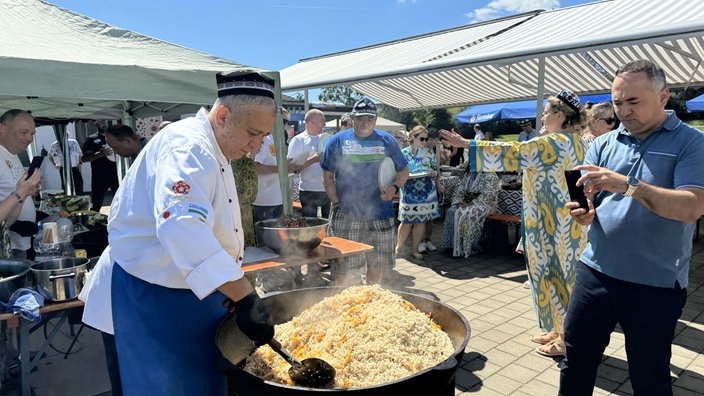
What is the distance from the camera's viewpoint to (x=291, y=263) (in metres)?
3.18

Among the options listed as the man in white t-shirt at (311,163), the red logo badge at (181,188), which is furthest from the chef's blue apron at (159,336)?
the man in white t-shirt at (311,163)

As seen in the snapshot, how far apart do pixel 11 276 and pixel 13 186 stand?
3.44ft

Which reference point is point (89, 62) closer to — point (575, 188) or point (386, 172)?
point (386, 172)

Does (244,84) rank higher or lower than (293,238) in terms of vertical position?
higher

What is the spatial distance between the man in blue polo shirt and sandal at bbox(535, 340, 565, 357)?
1.42 meters

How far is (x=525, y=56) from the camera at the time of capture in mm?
5793

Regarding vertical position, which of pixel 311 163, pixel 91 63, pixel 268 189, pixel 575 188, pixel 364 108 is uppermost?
pixel 91 63

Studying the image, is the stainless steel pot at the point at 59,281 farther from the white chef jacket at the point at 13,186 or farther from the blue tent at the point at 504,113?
the blue tent at the point at 504,113

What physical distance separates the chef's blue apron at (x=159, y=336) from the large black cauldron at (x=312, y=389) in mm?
115

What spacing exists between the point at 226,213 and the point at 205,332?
0.54 metres

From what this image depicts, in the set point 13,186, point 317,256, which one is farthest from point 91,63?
point 317,256

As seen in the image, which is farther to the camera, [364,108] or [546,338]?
[364,108]

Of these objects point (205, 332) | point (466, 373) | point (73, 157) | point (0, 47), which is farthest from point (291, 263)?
point (73, 157)

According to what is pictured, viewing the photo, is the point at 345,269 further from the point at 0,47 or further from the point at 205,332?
the point at 0,47
